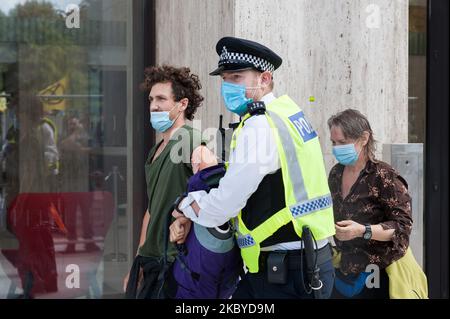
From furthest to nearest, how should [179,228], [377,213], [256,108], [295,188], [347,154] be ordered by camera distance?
[347,154], [377,213], [179,228], [256,108], [295,188]

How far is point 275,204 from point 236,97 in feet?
1.93

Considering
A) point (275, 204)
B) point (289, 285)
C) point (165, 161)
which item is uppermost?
point (165, 161)

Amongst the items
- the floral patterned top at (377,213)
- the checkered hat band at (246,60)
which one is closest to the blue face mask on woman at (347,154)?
the floral patterned top at (377,213)

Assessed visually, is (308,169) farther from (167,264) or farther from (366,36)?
(366,36)

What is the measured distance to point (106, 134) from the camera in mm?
6137

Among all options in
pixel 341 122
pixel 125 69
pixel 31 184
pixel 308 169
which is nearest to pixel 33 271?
pixel 31 184

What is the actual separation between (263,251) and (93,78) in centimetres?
286

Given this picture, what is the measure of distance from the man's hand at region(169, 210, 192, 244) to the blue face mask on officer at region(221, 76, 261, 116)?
1.86 feet

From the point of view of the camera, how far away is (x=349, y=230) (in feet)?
14.3

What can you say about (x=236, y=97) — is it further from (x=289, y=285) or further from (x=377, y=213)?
(x=377, y=213)

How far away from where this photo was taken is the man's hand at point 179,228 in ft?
12.6

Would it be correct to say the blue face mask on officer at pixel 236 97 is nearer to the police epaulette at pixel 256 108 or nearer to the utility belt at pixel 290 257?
the police epaulette at pixel 256 108

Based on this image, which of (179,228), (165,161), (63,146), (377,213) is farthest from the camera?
(63,146)

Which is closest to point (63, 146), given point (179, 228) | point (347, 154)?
point (347, 154)
